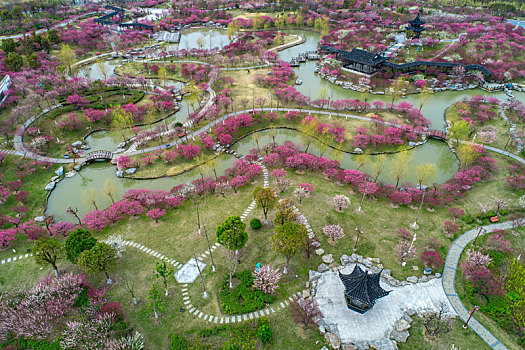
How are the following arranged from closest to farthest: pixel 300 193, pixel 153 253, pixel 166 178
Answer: pixel 153 253 < pixel 300 193 < pixel 166 178

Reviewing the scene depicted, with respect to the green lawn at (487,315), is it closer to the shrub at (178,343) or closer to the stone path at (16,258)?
the shrub at (178,343)

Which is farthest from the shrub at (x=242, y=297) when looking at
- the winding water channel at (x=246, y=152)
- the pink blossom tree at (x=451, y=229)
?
the pink blossom tree at (x=451, y=229)

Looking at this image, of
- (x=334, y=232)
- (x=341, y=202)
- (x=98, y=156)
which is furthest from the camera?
(x=98, y=156)

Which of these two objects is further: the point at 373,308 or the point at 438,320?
the point at 373,308

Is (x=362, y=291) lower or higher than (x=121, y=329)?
higher

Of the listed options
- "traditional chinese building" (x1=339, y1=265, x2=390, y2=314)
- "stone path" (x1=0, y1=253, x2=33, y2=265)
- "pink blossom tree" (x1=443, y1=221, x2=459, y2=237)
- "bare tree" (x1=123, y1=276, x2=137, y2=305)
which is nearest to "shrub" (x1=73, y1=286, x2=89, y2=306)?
"bare tree" (x1=123, y1=276, x2=137, y2=305)

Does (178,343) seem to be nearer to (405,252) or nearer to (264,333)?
(264,333)

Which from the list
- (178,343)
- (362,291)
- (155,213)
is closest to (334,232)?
(362,291)

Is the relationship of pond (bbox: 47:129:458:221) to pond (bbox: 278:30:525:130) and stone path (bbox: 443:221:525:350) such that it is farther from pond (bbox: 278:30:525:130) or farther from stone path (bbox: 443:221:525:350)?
stone path (bbox: 443:221:525:350)
